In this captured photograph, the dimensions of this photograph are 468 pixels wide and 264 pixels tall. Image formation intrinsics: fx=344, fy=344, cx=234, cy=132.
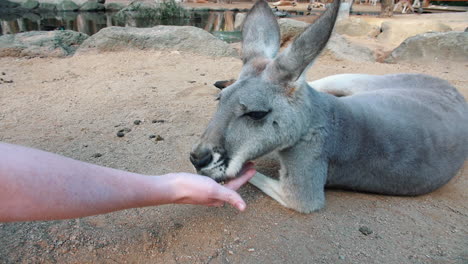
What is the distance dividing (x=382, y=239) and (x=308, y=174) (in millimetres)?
521

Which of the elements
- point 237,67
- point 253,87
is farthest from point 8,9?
point 253,87

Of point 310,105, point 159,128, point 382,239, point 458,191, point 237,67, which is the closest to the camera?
point 382,239

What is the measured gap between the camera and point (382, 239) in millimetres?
1856

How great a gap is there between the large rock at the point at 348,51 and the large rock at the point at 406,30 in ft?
9.84

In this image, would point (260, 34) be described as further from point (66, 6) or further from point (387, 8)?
point (66, 6)

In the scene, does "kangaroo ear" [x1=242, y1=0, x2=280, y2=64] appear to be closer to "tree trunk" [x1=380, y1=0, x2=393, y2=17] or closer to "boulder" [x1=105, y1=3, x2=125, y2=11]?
"tree trunk" [x1=380, y1=0, x2=393, y2=17]

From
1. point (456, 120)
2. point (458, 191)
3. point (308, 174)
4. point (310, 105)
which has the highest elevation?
point (310, 105)

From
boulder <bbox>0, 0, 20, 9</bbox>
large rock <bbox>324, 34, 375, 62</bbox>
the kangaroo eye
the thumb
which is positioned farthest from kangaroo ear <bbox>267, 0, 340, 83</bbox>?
boulder <bbox>0, 0, 20, 9</bbox>

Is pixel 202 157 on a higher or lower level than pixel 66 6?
lower

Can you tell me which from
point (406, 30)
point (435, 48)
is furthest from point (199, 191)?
point (406, 30)

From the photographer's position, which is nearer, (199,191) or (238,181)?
(199,191)

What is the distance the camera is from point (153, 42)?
6.21m

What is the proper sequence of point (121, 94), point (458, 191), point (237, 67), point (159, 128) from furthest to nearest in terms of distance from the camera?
point (237, 67), point (121, 94), point (159, 128), point (458, 191)

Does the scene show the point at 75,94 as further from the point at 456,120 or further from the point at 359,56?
the point at 359,56
